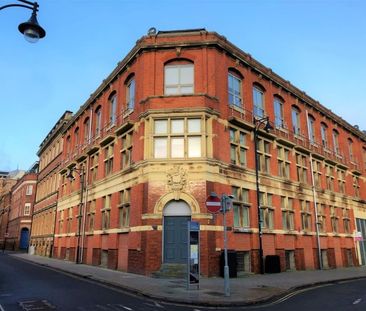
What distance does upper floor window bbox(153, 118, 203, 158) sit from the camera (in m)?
21.0

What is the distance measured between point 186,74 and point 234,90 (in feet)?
13.0

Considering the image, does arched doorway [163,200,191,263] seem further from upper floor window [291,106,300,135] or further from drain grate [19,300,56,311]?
upper floor window [291,106,300,135]

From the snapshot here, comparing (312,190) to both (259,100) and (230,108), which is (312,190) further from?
(230,108)

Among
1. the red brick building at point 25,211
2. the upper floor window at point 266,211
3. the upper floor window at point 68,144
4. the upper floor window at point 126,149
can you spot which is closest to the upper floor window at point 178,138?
the upper floor window at point 126,149

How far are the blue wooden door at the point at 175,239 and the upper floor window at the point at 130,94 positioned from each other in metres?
8.87

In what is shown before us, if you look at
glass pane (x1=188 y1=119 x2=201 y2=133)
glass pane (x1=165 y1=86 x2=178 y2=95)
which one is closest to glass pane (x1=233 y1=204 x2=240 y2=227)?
glass pane (x1=188 y1=119 x2=201 y2=133)

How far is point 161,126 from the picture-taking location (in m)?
21.6

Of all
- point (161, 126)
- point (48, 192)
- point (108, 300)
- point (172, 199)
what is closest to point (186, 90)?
point (161, 126)

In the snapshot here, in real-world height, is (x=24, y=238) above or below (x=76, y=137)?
below

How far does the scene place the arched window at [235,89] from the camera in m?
24.2

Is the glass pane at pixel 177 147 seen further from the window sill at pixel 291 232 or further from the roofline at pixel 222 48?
the window sill at pixel 291 232

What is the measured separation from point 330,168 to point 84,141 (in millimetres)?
24354

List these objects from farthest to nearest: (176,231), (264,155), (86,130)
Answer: (86,130), (264,155), (176,231)

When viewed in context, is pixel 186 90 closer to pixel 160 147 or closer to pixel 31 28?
pixel 160 147
